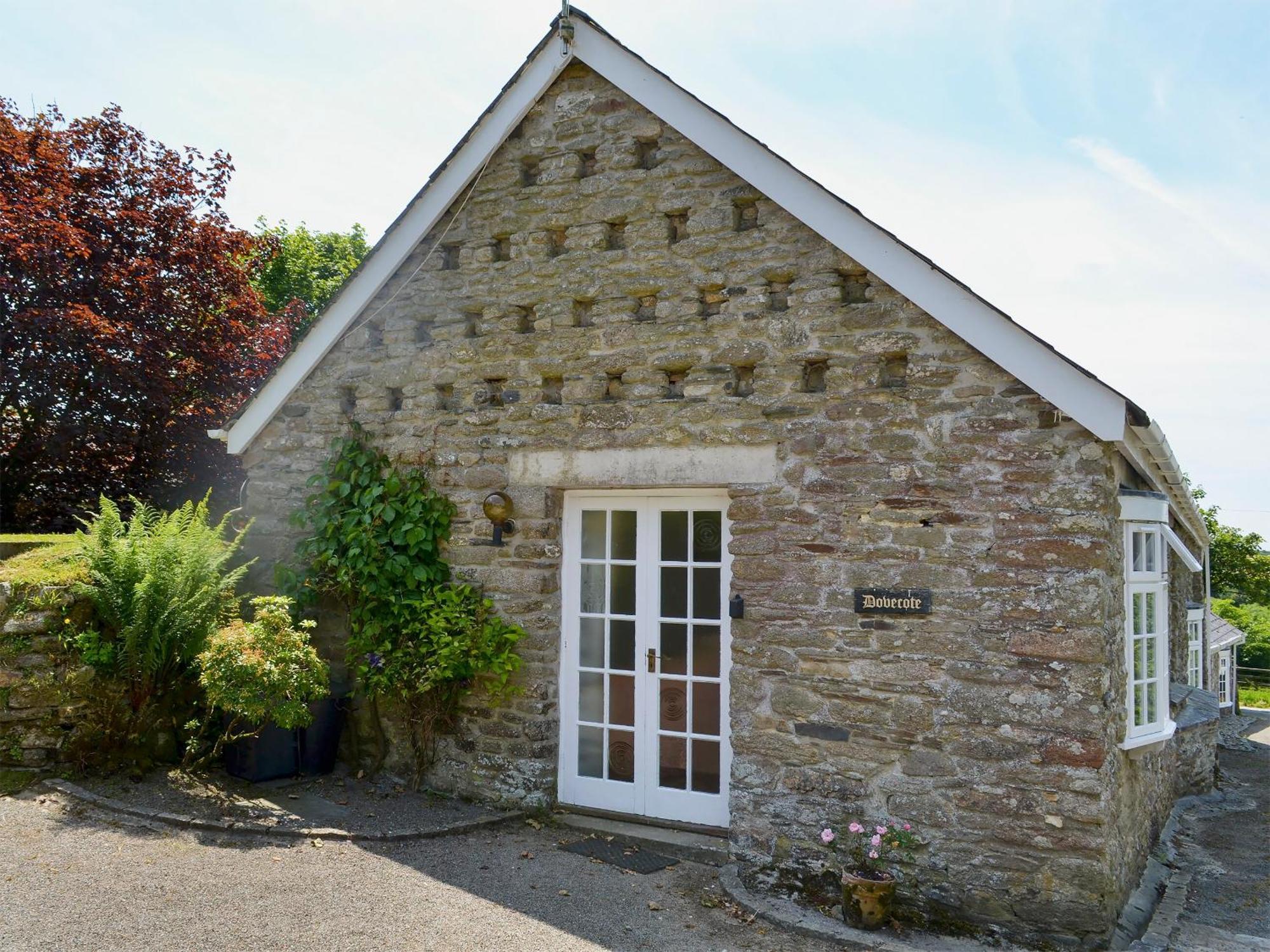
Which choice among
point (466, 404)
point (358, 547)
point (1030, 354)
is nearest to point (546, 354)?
point (466, 404)

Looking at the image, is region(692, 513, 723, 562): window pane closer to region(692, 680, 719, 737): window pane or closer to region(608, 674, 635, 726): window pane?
region(692, 680, 719, 737): window pane

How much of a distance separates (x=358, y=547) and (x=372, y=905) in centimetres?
280

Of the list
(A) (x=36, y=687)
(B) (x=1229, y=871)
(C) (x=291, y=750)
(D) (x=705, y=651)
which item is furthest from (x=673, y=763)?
(A) (x=36, y=687)

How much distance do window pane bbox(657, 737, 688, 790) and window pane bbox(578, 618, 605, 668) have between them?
0.72 m

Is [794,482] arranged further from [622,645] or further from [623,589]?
[622,645]

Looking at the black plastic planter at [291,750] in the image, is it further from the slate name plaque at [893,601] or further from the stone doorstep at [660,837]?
the slate name plaque at [893,601]

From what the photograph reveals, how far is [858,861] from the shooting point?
17.6ft

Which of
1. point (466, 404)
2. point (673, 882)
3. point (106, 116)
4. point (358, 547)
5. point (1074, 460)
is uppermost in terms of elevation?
point (106, 116)

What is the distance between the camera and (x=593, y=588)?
6.62m

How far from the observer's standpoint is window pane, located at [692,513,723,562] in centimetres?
617

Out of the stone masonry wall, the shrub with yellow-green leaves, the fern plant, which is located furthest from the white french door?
the fern plant

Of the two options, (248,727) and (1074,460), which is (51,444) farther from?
(1074,460)

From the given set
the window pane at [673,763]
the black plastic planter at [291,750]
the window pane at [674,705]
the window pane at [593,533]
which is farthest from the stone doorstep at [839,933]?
the black plastic planter at [291,750]

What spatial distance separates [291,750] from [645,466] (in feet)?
11.5
